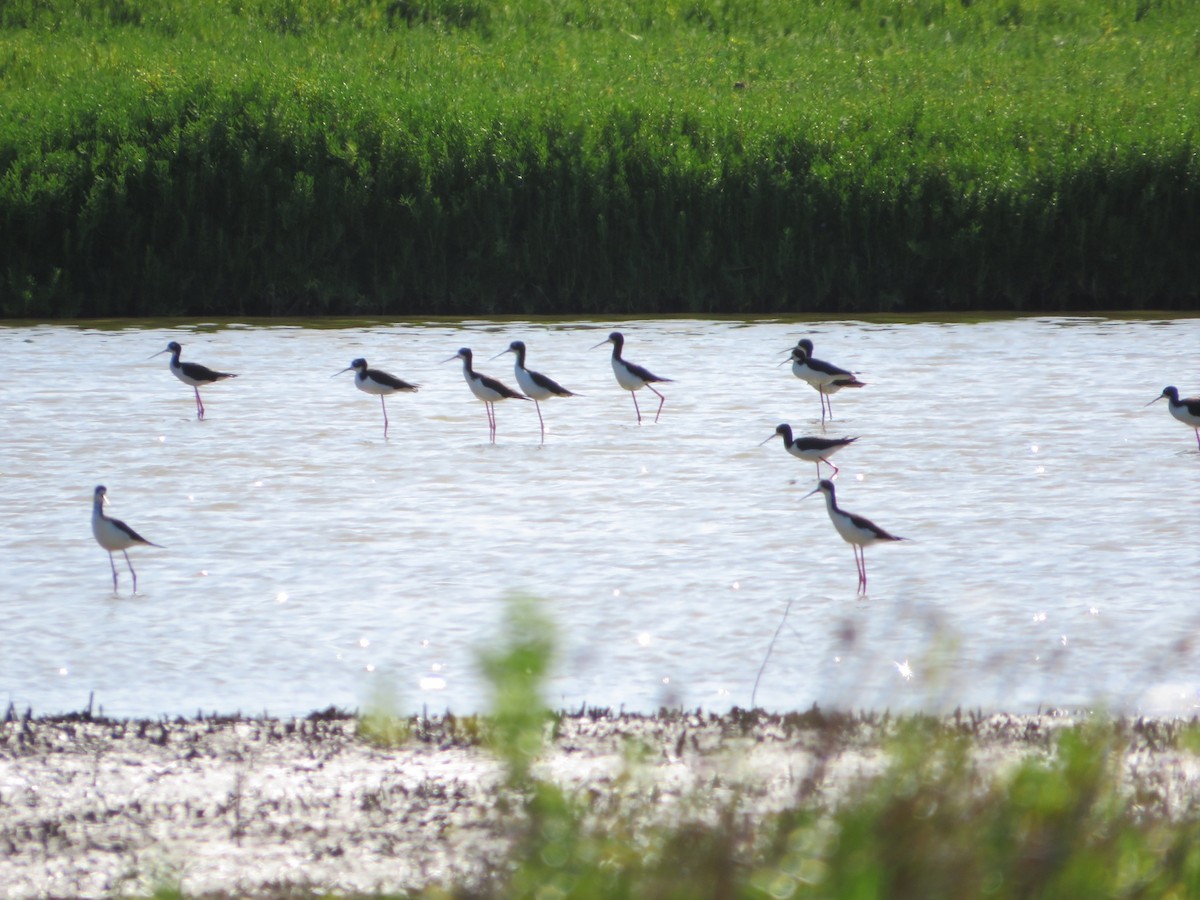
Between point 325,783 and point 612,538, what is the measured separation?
442cm

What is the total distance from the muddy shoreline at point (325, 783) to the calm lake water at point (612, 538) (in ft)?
1.31

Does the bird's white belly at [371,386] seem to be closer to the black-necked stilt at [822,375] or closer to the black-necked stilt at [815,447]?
the black-necked stilt at [822,375]

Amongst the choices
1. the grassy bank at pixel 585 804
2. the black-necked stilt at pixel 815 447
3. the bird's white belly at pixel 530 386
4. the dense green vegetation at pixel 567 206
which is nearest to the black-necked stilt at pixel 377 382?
the bird's white belly at pixel 530 386

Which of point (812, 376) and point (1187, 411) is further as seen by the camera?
point (812, 376)

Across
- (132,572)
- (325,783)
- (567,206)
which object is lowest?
(325,783)

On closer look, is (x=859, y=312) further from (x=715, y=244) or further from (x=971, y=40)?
(x=971, y=40)

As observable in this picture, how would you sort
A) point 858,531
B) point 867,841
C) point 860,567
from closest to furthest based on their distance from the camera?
point 867,841
point 858,531
point 860,567

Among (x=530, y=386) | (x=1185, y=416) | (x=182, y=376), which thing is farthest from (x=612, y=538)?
(x=182, y=376)

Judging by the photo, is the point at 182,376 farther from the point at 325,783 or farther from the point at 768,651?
the point at 325,783

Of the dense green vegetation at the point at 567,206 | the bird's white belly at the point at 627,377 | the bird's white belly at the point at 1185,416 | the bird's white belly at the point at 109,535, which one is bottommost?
the bird's white belly at the point at 109,535

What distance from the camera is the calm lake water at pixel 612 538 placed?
7199 millimetres

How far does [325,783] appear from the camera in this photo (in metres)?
5.85

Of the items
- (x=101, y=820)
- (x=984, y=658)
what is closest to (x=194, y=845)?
(x=101, y=820)

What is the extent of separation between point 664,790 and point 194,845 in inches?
55.3
